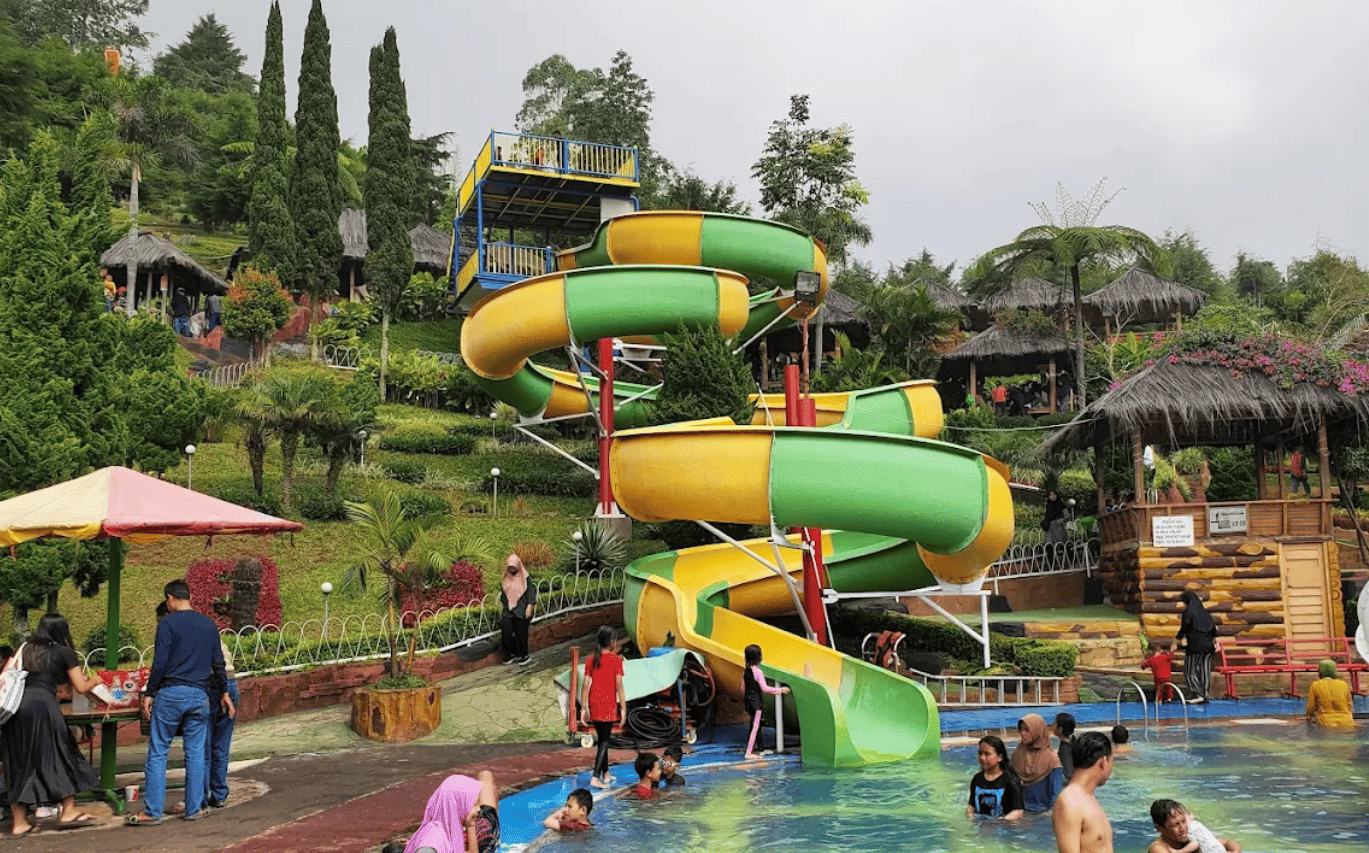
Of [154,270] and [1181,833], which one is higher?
[154,270]

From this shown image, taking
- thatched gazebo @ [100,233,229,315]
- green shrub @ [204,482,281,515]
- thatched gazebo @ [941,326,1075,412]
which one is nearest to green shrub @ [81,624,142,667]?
green shrub @ [204,482,281,515]

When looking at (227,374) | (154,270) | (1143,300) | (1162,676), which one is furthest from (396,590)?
(154,270)

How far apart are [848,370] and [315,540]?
16.1 m

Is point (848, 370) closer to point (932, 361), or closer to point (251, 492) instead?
point (932, 361)

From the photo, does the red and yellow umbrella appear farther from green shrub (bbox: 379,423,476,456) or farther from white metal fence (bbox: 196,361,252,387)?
white metal fence (bbox: 196,361,252,387)

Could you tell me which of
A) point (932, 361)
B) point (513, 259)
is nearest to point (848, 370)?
point (932, 361)

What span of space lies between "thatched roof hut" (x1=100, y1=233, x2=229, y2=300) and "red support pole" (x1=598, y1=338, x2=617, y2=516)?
70.5ft

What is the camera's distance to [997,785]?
320 inches

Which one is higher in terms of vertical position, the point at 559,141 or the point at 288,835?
the point at 559,141

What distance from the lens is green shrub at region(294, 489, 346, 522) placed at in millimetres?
20891

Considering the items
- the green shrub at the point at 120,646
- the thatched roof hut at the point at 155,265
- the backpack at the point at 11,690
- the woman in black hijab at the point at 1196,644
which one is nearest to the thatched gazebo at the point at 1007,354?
the woman in black hijab at the point at 1196,644

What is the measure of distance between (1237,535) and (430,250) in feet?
106

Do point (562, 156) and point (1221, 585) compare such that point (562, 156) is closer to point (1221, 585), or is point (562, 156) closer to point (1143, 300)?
point (1143, 300)

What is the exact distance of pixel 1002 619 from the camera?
19344 millimetres
